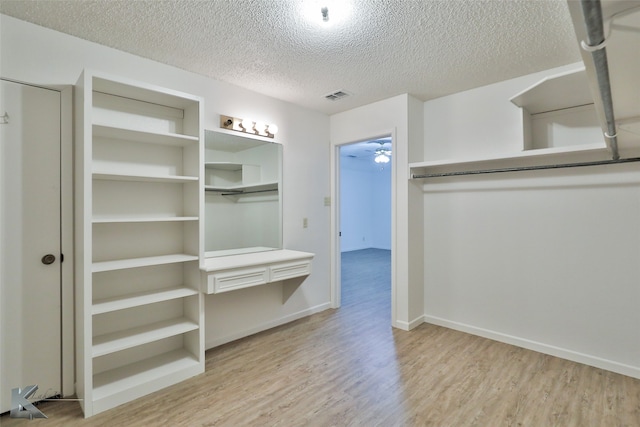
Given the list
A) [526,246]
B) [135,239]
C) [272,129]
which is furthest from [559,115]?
[135,239]

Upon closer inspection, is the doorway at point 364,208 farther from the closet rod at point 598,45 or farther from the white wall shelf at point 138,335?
the closet rod at point 598,45

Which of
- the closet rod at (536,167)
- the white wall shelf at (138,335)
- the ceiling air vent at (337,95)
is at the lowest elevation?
the white wall shelf at (138,335)

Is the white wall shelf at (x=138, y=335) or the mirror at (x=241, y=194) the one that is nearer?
the white wall shelf at (x=138, y=335)

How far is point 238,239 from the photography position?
3.15 m

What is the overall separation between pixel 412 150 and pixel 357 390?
2.33m

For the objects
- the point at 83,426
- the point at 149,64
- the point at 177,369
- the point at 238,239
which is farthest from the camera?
the point at 238,239

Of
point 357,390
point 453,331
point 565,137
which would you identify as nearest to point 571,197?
point 565,137

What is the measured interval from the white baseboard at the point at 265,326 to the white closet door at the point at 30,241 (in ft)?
3.75

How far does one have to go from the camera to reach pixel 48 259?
2.10 m

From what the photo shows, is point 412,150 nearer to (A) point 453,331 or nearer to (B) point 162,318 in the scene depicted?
(A) point 453,331

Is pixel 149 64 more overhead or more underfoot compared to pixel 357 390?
more overhead

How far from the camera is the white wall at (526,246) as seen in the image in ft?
7.98

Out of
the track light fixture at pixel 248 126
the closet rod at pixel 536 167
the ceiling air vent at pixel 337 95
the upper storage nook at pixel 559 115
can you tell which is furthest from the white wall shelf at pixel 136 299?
the upper storage nook at pixel 559 115

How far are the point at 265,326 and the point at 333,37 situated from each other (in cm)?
275
